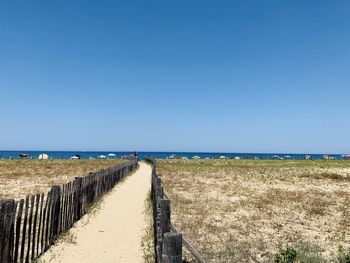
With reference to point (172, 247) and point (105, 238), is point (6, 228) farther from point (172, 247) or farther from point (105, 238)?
point (105, 238)

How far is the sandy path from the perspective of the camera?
8.63 metres

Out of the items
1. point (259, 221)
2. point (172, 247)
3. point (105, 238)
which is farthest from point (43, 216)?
point (259, 221)

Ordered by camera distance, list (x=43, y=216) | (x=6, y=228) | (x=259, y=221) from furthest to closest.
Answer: (x=259, y=221) < (x=43, y=216) < (x=6, y=228)

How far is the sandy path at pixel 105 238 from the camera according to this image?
340 inches

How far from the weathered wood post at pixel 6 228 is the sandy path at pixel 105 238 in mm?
1377

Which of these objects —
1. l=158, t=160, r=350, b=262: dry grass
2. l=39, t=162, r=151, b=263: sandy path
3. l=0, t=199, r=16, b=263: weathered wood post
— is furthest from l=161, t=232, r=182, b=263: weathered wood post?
l=158, t=160, r=350, b=262: dry grass

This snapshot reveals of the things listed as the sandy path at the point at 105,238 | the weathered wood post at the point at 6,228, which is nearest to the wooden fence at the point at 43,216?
the weathered wood post at the point at 6,228

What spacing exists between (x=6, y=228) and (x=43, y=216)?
2114 mm

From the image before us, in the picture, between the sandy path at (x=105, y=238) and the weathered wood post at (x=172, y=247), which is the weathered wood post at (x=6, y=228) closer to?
the sandy path at (x=105, y=238)

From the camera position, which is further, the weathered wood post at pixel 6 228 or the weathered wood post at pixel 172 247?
the weathered wood post at pixel 6 228

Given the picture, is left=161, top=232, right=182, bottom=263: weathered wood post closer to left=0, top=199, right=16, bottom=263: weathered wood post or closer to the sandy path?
left=0, top=199, right=16, bottom=263: weathered wood post

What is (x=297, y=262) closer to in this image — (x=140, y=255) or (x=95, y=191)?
(x=140, y=255)

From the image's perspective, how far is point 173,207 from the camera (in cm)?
1564

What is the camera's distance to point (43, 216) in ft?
29.3
